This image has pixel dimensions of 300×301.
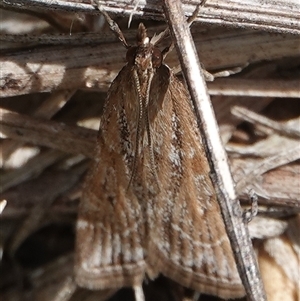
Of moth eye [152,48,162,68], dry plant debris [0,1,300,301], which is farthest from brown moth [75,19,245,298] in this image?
dry plant debris [0,1,300,301]

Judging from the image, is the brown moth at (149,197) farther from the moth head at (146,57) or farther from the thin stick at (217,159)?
the thin stick at (217,159)

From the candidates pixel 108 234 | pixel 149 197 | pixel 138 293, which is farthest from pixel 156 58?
pixel 138 293

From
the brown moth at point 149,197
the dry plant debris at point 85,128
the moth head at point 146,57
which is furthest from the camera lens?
the dry plant debris at point 85,128

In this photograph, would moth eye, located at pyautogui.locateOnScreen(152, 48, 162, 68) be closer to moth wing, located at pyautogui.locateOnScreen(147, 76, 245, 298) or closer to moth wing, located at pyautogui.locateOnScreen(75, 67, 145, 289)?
moth wing, located at pyautogui.locateOnScreen(147, 76, 245, 298)

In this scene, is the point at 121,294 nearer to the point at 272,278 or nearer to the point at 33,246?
the point at 33,246

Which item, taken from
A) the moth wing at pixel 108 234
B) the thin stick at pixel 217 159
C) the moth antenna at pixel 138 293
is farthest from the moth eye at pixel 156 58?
the moth antenna at pixel 138 293

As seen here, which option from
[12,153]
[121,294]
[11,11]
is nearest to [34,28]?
[11,11]
